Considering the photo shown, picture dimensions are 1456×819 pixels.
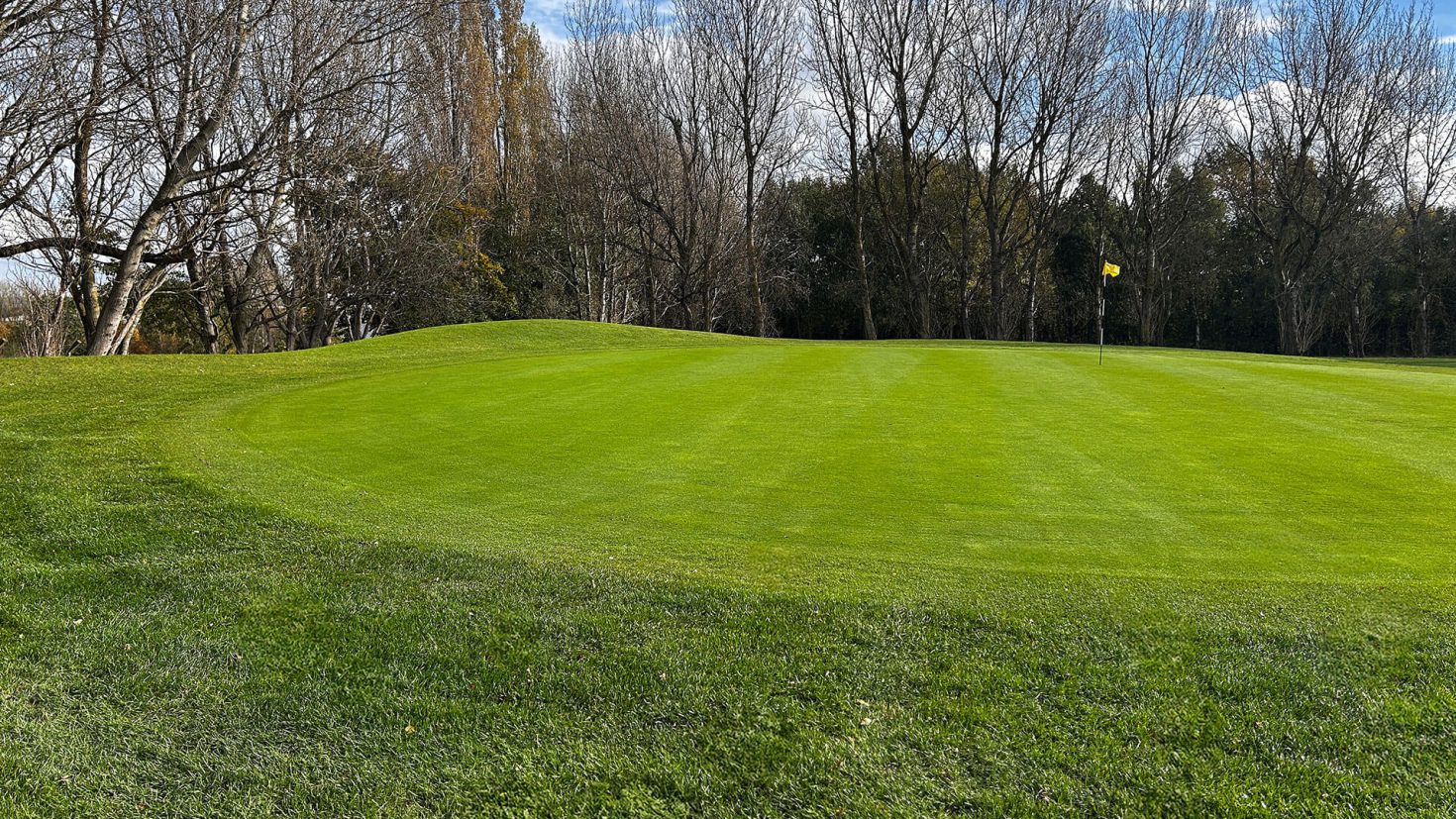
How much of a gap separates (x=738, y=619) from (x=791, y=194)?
39.2 meters

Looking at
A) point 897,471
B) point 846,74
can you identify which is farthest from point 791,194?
point 897,471

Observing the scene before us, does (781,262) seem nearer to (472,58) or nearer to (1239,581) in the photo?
(472,58)

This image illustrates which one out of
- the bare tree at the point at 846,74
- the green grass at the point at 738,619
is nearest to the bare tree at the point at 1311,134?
the bare tree at the point at 846,74

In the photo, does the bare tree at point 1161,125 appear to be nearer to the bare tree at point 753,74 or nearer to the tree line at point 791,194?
the tree line at point 791,194

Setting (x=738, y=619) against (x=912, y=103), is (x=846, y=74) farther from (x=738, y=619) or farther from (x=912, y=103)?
(x=738, y=619)

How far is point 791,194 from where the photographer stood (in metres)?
40.8

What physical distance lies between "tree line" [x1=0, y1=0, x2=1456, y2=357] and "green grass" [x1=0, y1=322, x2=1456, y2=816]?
15.0m

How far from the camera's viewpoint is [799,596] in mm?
3801

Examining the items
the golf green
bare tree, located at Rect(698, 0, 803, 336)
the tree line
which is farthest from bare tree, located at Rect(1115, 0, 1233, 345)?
the golf green

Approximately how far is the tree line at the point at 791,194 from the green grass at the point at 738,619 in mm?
14971

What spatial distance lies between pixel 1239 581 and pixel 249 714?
14.5 feet

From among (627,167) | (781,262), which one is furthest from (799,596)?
(781,262)

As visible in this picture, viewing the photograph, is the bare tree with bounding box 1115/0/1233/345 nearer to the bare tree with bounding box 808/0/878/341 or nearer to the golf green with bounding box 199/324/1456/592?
the bare tree with bounding box 808/0/878/341

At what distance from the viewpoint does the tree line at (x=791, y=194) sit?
2020 centimetres
